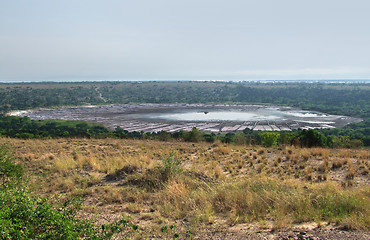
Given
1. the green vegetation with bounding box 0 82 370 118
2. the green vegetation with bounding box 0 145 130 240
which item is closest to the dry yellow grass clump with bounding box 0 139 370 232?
the green vegetation with bounding box 0 145 130 240

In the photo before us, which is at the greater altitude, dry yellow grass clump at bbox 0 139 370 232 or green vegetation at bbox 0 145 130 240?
green vegetation at bbox 0 145 130 240

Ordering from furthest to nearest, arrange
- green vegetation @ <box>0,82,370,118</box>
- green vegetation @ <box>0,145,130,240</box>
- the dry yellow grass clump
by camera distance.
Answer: green vegetation @ <box>0,82,370,118</box>
the dry yellow grass clump
green vegetation @ <box>0,145,130,240</box>

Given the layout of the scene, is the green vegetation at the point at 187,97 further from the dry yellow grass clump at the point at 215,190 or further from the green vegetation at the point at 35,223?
the green vegetation at the point at 35,223

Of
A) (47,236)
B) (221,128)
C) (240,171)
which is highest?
(47,236)

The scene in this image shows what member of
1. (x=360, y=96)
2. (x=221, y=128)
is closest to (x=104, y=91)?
(x=221, y=128)

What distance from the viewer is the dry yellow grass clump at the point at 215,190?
5.75m

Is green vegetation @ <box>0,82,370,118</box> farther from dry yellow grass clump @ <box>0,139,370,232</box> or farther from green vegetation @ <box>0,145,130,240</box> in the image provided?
green vegetation @ <box>0,145,130,240</box>

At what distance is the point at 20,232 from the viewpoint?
373cm

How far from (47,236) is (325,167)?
32.3ft

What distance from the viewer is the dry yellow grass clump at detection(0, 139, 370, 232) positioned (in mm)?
5754

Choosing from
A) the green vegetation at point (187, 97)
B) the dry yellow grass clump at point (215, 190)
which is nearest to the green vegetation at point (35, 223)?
the dry yellow grass clump at point (215, 190)

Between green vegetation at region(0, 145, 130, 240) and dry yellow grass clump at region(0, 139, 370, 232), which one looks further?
dry yellow grass clump at region(0, 139, 370, 232)

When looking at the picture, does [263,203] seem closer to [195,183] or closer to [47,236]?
[195,183]

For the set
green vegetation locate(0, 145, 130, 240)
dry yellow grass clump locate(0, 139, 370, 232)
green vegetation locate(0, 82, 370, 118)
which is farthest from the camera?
green vegetation locate(0, 82, 370, 118)
